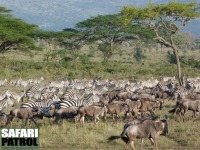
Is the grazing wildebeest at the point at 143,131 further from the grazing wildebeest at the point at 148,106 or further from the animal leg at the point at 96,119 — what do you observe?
the grazing wildebeest at the point at 148,106

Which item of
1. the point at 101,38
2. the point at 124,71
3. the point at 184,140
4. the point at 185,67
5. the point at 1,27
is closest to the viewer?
the point at 184,140

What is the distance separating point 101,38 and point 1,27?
57.1 ft

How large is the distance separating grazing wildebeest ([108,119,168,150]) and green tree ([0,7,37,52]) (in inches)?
1087

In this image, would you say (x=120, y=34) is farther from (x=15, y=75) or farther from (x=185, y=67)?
(x=15, y=75)

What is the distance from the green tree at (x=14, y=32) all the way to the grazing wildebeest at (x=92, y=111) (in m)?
23.6

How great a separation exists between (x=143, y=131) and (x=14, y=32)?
2978 cm

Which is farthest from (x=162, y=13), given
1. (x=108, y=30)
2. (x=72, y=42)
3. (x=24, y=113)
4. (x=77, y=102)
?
(x=72, y=42)

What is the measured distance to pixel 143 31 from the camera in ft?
176

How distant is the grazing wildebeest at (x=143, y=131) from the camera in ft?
36.9

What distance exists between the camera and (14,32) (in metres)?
39.4

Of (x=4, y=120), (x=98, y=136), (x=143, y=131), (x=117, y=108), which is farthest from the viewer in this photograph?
(x=117, y=108)

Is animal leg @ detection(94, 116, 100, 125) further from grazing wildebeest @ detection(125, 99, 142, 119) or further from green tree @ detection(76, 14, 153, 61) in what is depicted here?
green tree @ detection(76, 14, 153, 61)

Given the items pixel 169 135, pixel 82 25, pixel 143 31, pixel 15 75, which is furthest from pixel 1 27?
pixel 169 135

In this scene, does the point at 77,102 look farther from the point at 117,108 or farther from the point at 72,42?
the point at 72,42
